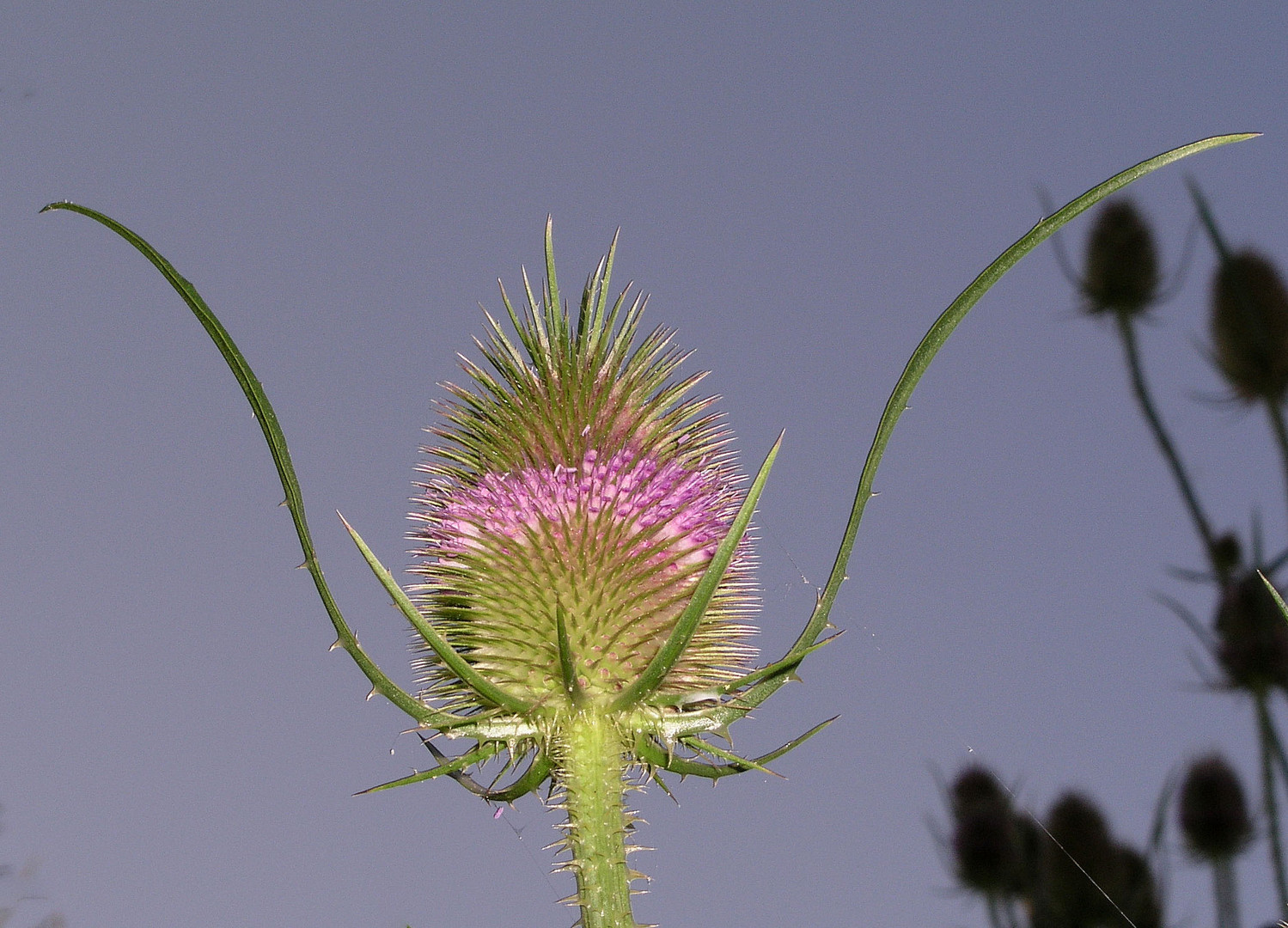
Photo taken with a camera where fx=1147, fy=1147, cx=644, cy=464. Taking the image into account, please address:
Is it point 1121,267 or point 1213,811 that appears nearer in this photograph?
point 1213,811

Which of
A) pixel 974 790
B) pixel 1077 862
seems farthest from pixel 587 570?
pixel 974 790

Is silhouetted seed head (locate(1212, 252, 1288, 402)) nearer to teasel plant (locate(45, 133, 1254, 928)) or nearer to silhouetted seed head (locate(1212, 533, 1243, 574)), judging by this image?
silhouetted seed head (locate(1212, 533, 1243, 574))

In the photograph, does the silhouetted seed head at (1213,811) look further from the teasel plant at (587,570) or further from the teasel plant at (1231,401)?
the teasel plant at (587,570)

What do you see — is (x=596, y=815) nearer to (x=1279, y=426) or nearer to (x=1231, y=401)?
(x=1279, y=426)

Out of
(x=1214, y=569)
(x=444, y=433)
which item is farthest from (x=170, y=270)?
(x=1214, y=569)

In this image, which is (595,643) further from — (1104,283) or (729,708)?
(1104,283)

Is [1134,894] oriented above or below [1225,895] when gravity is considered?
above
